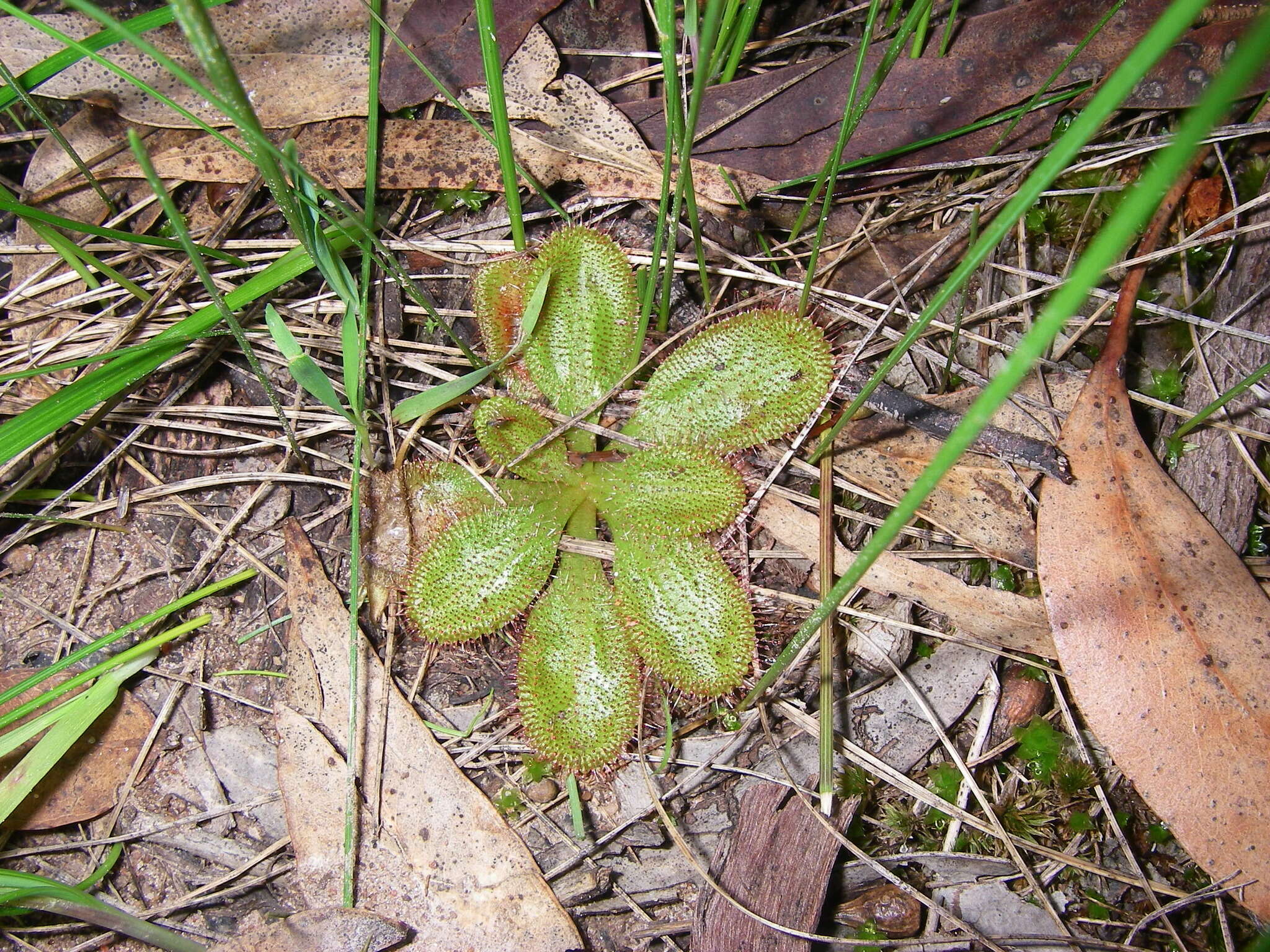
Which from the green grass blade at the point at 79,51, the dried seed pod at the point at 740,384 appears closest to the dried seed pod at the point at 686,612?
the dried seed pod at the point at 740,384

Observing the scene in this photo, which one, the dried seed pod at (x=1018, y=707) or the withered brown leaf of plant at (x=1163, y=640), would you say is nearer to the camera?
the withered brown leaf of plant at (x=1163, y=640)

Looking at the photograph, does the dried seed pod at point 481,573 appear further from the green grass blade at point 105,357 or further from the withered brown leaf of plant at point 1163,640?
the withered brown leaf of plant at point 1163,640

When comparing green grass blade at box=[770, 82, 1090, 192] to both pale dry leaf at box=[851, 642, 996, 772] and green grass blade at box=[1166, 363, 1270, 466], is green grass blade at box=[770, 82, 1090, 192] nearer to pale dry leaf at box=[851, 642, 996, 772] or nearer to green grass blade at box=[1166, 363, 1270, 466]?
green grass blade at box=[1166, 363, 1270, 466]

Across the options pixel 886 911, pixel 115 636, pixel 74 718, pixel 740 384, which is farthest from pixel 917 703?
pixel 74 718

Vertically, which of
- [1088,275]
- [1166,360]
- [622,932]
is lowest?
[622,932]

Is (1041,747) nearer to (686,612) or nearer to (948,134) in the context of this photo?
(686,612)

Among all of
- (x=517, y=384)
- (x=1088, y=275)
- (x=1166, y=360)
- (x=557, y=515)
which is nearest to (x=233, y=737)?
(x=557, y=515)

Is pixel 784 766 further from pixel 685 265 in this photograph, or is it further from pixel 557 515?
pixel 685 265
